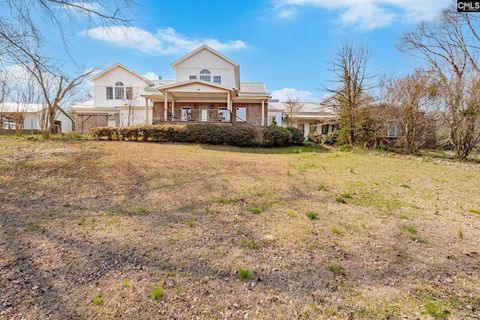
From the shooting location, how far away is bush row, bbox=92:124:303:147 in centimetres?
1443

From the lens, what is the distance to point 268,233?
4.23 m

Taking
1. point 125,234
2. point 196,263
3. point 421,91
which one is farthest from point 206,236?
point 421,91

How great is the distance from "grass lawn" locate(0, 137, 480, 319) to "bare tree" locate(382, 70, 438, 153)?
991 centimetres

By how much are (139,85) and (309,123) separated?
55.0 feet

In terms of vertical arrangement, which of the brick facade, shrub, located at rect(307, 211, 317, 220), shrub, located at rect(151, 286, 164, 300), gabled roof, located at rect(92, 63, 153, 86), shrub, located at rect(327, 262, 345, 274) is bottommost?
shrub, located at rect(327, 262, 345, 274)

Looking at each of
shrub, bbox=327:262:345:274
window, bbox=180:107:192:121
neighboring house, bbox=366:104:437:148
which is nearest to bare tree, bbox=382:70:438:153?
neighboring house, bbox=366:104:437:148

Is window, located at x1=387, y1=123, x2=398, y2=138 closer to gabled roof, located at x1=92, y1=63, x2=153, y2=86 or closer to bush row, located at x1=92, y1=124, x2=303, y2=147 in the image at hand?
bush row, located at x1=92, y1=124, x2=303, y2=147

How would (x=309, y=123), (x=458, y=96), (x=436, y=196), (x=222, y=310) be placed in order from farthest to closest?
(x=309, y=123), (x=458, y=96), (x=436, y=196), (x=222, y=310)

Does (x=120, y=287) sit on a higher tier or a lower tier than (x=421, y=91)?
lower

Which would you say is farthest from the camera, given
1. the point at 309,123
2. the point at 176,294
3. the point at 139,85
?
the point at 309,123

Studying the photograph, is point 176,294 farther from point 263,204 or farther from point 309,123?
point 309,123

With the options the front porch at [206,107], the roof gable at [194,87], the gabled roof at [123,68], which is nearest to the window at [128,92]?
the gabled roof at [123,68]


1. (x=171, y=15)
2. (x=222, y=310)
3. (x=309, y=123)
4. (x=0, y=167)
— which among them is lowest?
(x=222, y=310)

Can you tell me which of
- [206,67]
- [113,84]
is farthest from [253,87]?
[113,84]
